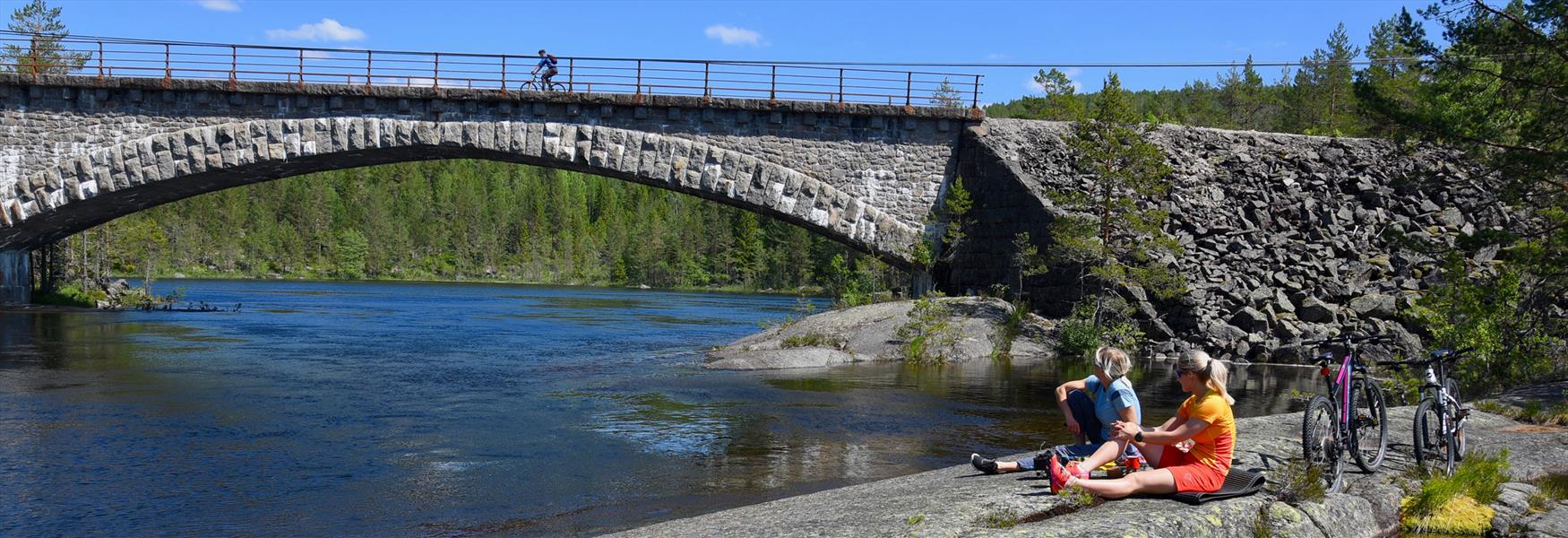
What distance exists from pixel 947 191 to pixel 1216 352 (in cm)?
868

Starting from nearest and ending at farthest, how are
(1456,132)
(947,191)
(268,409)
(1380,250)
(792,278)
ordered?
(1456,132), (268,409), (1380,250), (947,191), (792,278)

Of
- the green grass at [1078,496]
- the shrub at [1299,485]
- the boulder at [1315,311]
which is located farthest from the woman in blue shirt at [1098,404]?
the boulder at [1315,311]

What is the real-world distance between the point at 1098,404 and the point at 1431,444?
3290mm

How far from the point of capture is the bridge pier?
38.1 metres

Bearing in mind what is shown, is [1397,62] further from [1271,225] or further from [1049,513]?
[1049,513]

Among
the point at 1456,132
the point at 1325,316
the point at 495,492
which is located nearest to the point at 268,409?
the point at 495,492

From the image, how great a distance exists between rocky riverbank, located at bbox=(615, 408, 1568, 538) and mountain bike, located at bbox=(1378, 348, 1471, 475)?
0.25 m

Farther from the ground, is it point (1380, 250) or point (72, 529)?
point (1380, 250)

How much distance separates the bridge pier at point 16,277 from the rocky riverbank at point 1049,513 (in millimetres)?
39147

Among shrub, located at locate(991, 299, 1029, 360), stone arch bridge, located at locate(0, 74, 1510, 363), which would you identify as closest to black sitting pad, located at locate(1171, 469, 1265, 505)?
shrub, located at locate(991, 299, 1029, 360)

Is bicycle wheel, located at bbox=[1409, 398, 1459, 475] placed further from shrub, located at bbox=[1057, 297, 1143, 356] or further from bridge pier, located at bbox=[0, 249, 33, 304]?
bridge pier, located at bbox=[0, 249, 33, 304]

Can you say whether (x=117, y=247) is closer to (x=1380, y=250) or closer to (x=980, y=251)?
(x=980, y=251)

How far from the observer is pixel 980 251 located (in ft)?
100

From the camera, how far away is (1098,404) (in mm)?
9047
